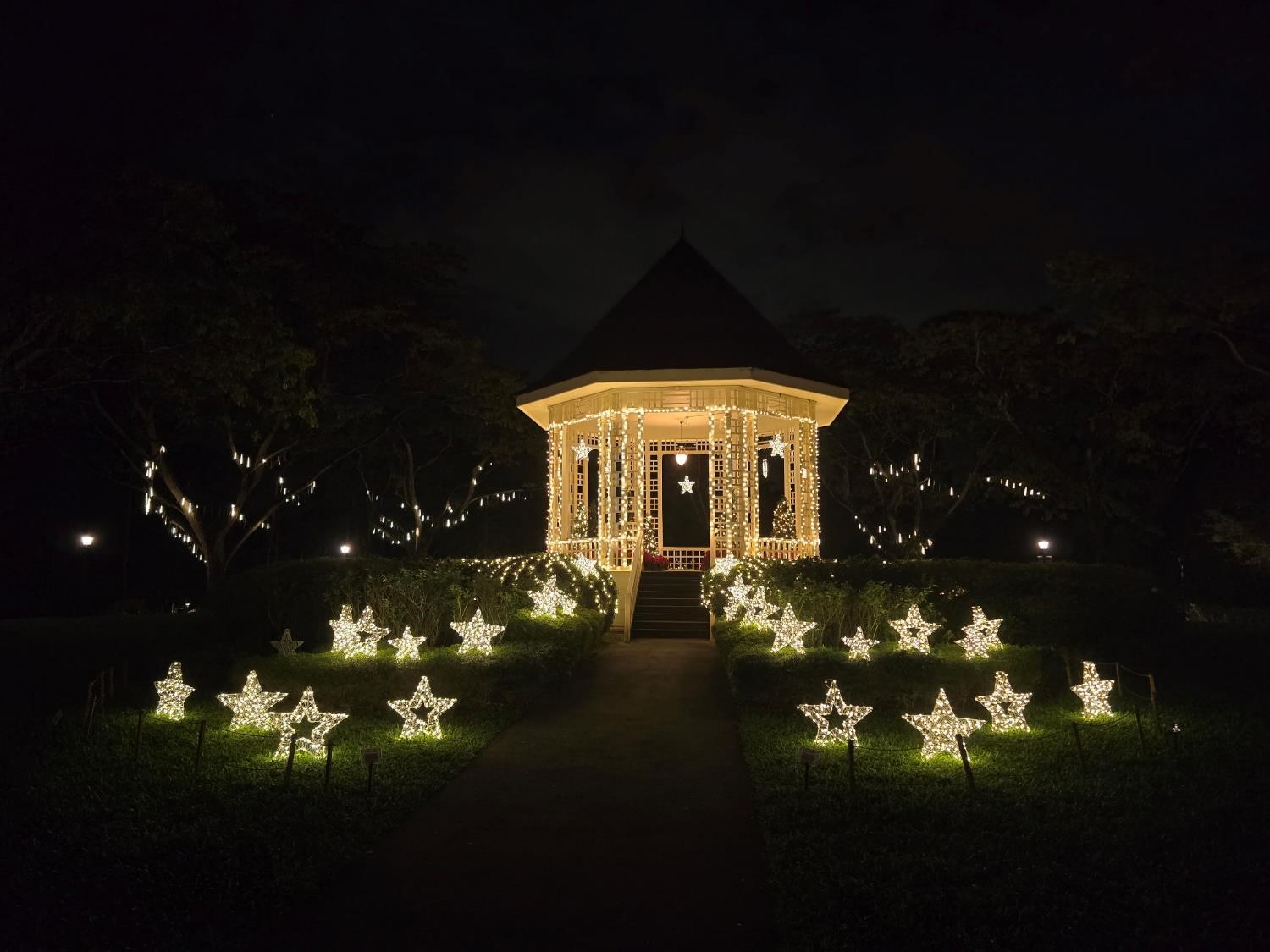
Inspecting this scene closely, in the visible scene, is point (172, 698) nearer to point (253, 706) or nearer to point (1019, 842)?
point (253, 706)

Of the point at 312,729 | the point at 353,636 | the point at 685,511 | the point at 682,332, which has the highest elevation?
the point at 682,332

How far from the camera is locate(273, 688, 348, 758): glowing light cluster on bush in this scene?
9070mm

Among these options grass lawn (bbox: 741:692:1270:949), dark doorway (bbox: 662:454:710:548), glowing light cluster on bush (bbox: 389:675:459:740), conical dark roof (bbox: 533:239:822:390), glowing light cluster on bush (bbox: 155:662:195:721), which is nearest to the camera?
grass lawn (bbox: 741:692:1270:949)

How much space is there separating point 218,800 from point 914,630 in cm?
828

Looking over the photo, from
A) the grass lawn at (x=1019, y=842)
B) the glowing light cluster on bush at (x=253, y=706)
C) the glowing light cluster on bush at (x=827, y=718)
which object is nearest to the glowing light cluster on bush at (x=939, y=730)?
the grass lawn at (x=1019, y=842)

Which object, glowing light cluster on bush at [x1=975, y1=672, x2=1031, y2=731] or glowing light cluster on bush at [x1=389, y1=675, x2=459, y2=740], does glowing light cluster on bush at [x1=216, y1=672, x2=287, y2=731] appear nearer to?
glowing light cluster on bush at [x1=389, y1=675, x2=459, y2=740]

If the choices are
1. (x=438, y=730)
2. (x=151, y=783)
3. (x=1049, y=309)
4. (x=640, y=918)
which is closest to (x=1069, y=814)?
(x=640, y=918)

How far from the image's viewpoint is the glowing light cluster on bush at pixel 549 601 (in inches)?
545

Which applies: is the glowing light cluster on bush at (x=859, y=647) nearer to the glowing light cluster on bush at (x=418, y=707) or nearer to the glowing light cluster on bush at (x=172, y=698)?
the glowing light cluster on bush at (x=418, y=707)

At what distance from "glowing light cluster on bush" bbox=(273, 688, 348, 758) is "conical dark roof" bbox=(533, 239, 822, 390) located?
9822mm

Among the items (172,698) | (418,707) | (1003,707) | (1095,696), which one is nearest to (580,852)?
(418,707)

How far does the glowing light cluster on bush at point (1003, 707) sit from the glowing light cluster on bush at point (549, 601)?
596 cm

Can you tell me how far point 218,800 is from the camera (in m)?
7.50

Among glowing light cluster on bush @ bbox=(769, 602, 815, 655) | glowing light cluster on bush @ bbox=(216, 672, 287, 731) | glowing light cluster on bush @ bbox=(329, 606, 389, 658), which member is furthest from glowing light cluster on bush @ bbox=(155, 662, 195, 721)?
glowing light cluster on bush @ bbox=(769, 602, 815, 655)
